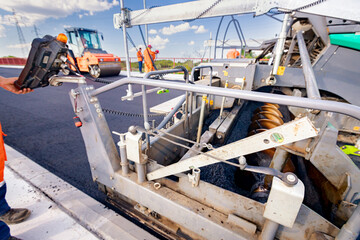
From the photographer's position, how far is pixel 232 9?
7.25 ft

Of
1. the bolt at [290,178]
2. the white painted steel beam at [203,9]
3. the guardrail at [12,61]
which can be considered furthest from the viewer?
the guardrail at [12,61]

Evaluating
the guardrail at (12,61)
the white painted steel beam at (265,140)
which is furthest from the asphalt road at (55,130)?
the guardrail at (12,61)

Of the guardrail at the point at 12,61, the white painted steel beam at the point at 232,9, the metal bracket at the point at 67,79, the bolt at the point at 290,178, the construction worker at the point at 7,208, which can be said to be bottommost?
the guardrail at the point at 12,61

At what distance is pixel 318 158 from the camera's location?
1.08 m

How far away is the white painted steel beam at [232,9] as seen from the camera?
4.65 feet

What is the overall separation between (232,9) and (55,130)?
4136mm

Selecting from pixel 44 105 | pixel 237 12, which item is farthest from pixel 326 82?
pixel 44 105

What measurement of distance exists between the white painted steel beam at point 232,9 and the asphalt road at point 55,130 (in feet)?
7.45

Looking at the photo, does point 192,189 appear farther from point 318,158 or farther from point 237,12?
point 237,12

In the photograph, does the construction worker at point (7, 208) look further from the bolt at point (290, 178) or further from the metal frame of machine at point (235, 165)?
the bolt at point (290, 178)

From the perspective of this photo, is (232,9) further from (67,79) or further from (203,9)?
(67,79)

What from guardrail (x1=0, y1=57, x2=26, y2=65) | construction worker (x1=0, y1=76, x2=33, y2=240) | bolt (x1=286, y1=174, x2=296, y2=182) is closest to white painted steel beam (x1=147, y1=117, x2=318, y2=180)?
bolt (x1=286, y1=174, x2=296, y2=182)

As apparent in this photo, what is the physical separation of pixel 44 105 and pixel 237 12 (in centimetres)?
628

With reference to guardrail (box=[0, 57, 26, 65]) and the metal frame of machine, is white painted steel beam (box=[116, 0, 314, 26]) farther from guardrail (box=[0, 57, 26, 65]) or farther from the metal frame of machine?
guardrail (box=[0, 57, 26, 65])
